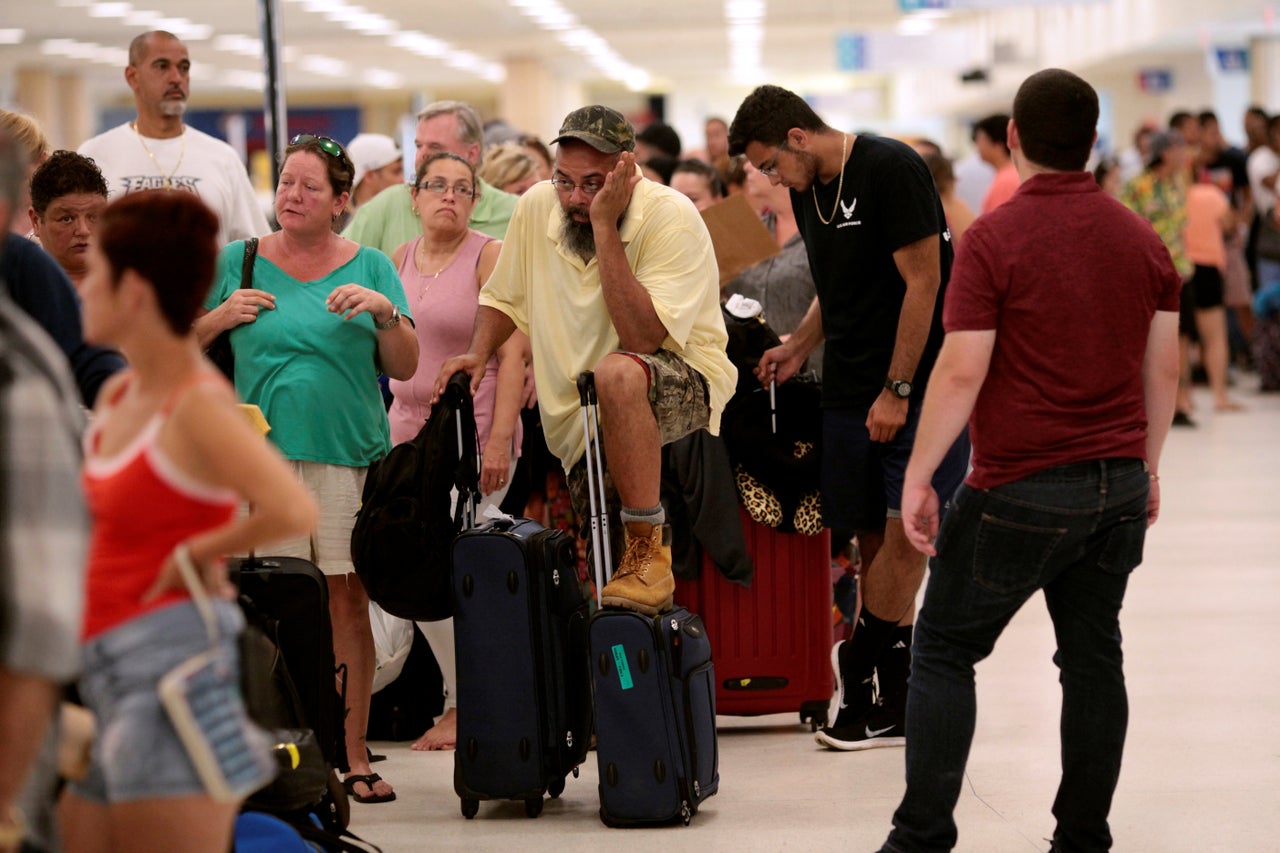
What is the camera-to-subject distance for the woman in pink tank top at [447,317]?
14.0 feet

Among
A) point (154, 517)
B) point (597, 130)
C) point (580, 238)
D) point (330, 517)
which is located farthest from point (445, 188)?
point (154, 517)

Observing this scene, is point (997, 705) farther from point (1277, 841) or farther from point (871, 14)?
point (871, 14)

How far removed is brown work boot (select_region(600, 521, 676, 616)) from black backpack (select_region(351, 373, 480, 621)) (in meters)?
0.42

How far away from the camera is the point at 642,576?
12.1 feet

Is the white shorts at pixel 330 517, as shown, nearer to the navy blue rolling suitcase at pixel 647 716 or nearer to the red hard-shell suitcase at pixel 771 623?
the navy blue rolling suitcase at pixel 647 716

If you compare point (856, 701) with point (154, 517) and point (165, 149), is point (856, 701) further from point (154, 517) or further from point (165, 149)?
point (165, 149)

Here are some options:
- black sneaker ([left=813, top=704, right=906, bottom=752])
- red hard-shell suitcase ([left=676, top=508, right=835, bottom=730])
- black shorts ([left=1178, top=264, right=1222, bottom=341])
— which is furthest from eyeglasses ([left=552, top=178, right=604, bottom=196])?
black shorts ([left=1178, top=264, right=1222, bottom=341])

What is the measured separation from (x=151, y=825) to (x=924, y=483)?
153cm

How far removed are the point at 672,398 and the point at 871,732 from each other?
1.20m

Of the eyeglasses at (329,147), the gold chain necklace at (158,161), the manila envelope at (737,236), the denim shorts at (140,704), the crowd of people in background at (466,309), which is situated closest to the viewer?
the denim shorts at (140,704)

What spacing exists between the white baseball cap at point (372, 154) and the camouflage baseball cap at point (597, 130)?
2955 millimetres

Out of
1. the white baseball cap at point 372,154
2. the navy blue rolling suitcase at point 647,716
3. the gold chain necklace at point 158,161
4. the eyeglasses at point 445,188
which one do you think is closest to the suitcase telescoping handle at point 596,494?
the navy blue rolling suitcase at point 647,716

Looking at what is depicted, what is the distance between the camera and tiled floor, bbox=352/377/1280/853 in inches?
139

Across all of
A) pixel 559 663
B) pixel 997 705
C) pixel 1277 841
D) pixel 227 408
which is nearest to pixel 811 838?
pixel 559 663
